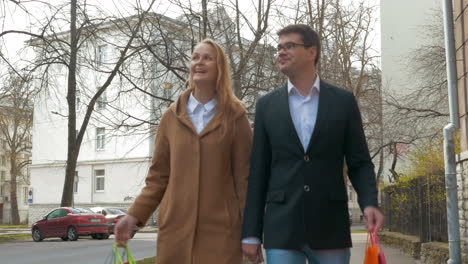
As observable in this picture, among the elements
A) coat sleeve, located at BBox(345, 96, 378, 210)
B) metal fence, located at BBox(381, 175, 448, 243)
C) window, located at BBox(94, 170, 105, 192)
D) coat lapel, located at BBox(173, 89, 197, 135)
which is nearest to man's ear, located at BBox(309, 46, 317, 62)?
coat sleeve, located at BBox(345, 96, 378, 210)

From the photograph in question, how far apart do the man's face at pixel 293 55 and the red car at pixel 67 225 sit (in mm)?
23675

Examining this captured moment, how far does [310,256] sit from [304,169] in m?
0.45

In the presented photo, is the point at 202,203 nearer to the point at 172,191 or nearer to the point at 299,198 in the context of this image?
the point at 172,191

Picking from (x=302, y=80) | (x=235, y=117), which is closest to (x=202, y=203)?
(x=235, y=117)

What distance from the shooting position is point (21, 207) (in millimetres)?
79188

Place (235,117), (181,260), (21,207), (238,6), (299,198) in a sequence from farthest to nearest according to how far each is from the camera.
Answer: (21,207), (238,6), (235,117), (181,260), (299,198)

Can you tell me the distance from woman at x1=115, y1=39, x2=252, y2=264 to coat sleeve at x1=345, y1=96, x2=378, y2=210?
0.61 meters

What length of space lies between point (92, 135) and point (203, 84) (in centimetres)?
4889

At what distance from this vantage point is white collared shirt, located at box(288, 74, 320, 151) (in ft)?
12.0

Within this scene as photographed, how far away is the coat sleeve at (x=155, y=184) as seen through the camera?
399 cm

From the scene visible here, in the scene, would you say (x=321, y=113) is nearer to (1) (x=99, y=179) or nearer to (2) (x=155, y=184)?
(2) (x=155, y=184)

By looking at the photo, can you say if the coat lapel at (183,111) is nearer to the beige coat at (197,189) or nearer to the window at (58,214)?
the beige coat at (197,189)

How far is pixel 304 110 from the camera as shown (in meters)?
3.73

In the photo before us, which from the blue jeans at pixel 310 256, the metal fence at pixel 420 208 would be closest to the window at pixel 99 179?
the metal fence at pixel 420 208
